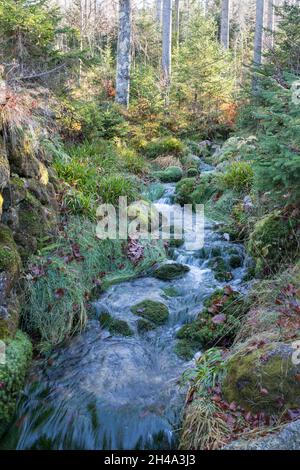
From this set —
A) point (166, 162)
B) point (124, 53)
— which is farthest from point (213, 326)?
point (124, 53)

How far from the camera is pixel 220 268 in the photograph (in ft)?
20.8

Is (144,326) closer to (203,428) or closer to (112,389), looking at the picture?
(112,389)

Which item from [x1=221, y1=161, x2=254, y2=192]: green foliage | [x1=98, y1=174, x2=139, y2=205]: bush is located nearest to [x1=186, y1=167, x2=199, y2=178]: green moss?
[x1=221, y1=161, x2=254, y2=192]: green foliage

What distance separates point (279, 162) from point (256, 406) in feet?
8.42

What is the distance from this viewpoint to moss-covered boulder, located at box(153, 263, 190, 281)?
632cm

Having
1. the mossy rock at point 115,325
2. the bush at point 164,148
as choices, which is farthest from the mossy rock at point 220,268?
the bush at point 164,148

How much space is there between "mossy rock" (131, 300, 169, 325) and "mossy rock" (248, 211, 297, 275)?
1.42 meters

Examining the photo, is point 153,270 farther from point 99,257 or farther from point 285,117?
point 285,117

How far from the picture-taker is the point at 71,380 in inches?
170

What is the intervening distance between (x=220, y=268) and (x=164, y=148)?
265 inches

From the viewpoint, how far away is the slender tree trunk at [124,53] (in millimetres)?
11852

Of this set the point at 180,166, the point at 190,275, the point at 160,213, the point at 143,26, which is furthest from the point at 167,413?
the point at 143,26

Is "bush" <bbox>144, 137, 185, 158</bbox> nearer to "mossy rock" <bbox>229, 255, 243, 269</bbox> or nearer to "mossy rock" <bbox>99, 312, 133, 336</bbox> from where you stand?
"mossy rock" <bbox>229, 255, 243, 269</bbox>
